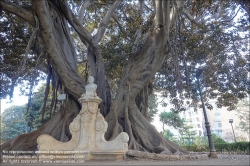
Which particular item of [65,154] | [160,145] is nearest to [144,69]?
[160,145]

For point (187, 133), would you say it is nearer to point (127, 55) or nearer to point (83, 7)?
point (127, 55)

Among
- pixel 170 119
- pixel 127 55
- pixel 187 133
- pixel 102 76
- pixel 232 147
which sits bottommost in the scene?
pixel 232 147

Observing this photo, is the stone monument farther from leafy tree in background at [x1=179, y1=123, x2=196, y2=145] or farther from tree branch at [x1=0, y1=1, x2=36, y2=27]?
leafy tree in background at [x1=179, y1=123, x2=196, y2=145]

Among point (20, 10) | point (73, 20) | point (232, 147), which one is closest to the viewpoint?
point (20, 10)

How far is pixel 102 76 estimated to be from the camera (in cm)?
646

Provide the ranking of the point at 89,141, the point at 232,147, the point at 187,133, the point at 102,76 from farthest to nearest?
the point at 187,133 → the point at 232,147 → the point at 102,76 → the point at 89,141

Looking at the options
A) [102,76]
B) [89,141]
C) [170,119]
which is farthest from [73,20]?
[170,119]

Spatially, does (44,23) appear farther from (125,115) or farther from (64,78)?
(125,115)

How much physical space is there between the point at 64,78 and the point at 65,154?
7.40 ft

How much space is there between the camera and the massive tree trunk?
195 inches

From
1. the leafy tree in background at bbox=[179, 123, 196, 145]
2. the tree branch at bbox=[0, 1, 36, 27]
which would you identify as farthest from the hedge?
the tree branch at bbox=[0, 1, 36, 27]

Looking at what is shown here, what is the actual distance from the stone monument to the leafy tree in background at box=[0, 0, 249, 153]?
797 millimetres

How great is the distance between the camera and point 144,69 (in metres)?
6.04

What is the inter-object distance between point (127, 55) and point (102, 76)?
4.51ft
